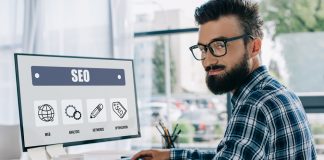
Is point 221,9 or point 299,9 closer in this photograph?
point 221,9

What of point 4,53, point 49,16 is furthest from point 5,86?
point 49,16

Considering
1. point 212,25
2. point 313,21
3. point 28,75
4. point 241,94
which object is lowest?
point 241,94

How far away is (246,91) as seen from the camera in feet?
3.88

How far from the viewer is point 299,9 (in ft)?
10.0

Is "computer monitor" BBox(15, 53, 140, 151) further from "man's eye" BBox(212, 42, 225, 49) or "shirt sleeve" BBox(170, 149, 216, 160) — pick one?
"man's eye" BBox(212, 42, 225, 49)

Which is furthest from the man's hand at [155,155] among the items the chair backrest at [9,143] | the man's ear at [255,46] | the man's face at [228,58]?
the chair backrest at [9,143]

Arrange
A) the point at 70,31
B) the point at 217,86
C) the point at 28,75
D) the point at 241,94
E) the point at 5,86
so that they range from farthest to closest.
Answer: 1. the point at 70,31
2. the point at 5,86
3. the point at 28,75
4. the point at 217,86
5. the point at 241,94

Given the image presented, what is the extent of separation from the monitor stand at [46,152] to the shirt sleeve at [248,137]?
0.62 meters

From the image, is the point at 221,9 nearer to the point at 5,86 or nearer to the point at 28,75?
the point at 28,75

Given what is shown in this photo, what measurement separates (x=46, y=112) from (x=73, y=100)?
12 cm

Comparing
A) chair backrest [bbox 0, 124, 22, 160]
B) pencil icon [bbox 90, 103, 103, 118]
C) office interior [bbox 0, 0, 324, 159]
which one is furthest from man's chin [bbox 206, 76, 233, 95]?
office interior [bbox 0, 0, 324, 159]

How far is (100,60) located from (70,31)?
1632 mm

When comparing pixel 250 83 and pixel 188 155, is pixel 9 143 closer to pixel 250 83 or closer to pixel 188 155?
→ pixel 188 155

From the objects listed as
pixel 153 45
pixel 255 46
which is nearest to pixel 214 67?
pixel 255 46
